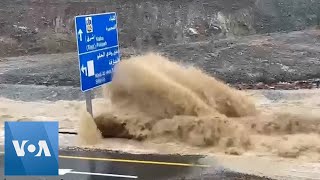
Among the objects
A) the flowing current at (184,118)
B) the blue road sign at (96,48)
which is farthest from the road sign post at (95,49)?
the flowing current at (184,118)

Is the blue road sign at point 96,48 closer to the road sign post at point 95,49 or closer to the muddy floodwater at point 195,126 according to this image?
the road sign post at point 95,49

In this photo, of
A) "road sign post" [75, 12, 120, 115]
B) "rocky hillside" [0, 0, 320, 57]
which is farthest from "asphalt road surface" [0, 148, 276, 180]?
"rocky hillside" [0, 0, 320, 57]

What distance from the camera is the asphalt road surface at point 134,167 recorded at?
852 centimetres

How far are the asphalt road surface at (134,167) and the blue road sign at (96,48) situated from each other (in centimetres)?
157

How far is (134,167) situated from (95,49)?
302 cm

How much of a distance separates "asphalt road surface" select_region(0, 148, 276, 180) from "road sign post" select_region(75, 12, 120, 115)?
1.52m

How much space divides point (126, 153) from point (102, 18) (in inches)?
110

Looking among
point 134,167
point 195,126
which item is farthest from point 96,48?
point 134,167

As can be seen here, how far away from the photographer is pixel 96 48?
11.3 m

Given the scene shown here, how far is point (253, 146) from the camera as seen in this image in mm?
10305

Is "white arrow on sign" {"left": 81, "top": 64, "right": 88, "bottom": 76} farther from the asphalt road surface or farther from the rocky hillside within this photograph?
the rocky hillside

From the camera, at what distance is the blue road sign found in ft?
35.9

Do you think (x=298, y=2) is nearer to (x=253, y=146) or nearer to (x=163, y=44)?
(x=163, y=44)

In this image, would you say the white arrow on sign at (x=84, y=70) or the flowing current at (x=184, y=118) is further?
the white arrow on sign at (x=84, y=70)
